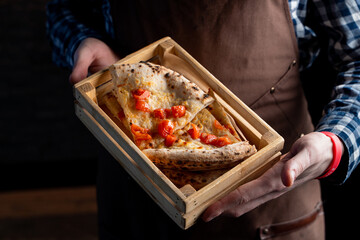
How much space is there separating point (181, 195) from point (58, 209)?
232 cm

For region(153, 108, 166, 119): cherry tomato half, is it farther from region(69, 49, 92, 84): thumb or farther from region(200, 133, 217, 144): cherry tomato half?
region(69, 49, 92, 84): thumb

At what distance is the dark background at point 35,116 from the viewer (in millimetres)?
2861

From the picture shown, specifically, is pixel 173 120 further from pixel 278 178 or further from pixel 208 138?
pixel 278 178

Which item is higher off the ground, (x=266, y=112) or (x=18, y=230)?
(x=266, y=112)

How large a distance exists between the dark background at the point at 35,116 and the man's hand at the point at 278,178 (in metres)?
2.07

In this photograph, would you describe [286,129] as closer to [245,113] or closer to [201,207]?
[245,113]

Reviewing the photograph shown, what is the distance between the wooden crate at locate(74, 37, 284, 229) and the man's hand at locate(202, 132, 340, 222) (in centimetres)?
3

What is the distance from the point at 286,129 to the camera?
169cm

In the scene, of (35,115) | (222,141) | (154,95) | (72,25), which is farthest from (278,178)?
(35,115)

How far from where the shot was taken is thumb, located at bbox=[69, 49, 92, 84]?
1.56 meters

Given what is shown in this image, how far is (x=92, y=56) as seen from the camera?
1646mm

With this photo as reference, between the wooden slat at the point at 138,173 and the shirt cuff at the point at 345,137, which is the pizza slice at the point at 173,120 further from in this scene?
the shirt cuff at the point at 345,137

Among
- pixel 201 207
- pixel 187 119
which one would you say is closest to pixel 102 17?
pixel 187 119

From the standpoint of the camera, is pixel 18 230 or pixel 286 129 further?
pixel 18 230
